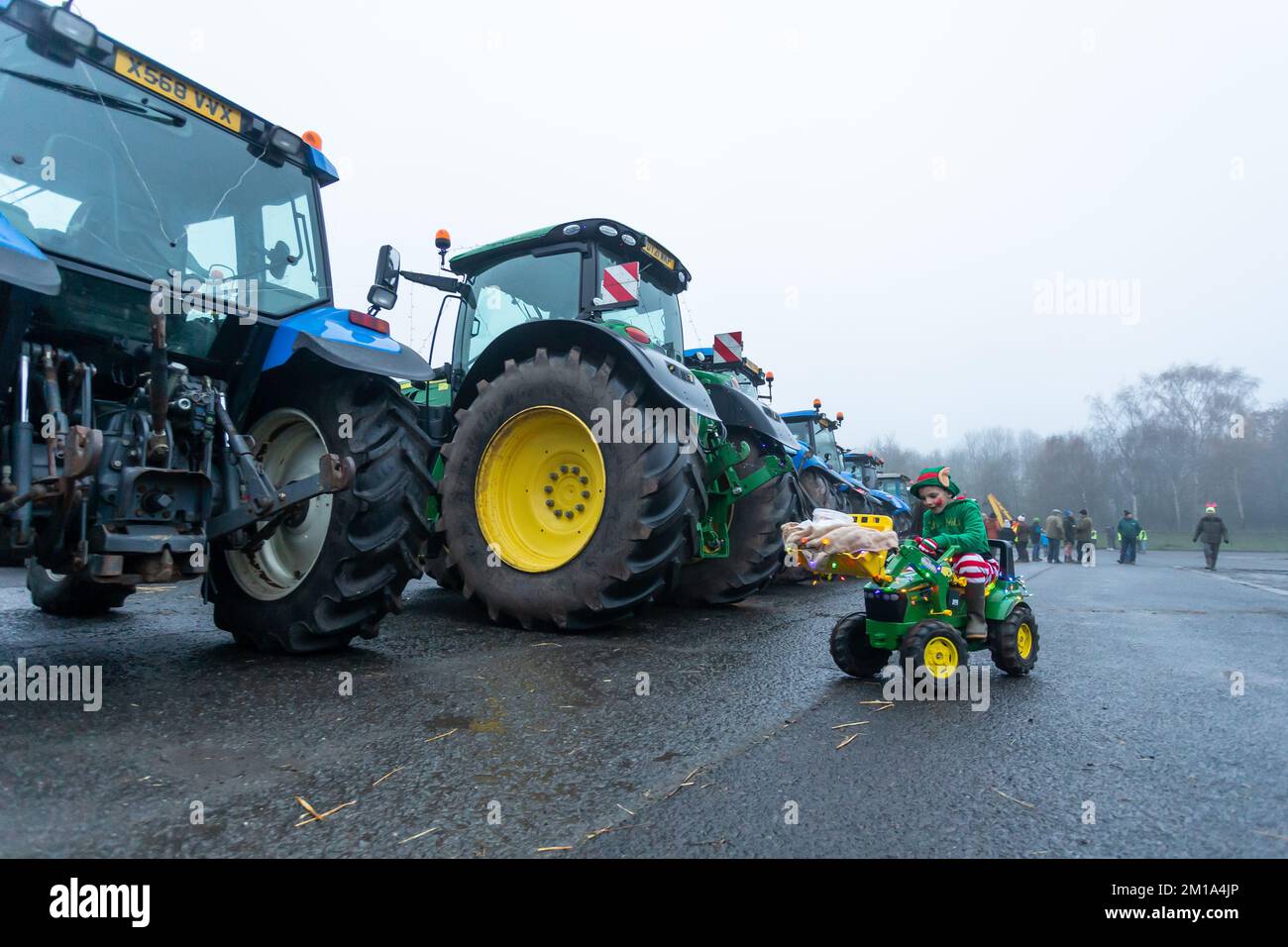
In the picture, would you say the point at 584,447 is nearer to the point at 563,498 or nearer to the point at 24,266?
the point at 563,498

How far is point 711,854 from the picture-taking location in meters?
1.66

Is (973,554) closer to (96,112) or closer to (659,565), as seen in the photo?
(659,565)

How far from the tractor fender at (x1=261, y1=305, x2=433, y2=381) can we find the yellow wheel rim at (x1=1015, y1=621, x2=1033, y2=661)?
3.18 m

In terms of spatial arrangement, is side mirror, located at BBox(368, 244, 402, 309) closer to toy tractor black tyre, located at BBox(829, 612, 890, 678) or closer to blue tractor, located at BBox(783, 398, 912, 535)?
toy tractor black tyre, located at BBox(829, 612, 890, 678)

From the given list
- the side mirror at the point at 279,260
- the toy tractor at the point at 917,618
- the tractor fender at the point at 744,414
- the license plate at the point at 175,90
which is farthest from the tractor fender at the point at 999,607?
the license plate at the point at 175,90

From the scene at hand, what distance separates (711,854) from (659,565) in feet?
8.48

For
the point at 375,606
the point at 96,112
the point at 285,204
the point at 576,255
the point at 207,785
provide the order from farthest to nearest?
the point at 576,255
the point at 285,204
the point at 375,606
the point at 96,112
the point at 207,785

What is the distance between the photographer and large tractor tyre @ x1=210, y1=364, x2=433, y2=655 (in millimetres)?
3311

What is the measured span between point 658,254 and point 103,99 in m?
3.64

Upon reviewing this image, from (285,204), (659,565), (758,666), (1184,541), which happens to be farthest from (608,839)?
(1184,541)

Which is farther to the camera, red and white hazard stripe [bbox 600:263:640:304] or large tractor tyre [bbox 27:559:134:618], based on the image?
red and white hazard stripe [bbox 600:263:640:304]

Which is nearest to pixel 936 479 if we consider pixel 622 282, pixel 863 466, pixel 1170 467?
pixel 622 282

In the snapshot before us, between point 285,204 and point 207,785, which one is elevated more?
point 285,204

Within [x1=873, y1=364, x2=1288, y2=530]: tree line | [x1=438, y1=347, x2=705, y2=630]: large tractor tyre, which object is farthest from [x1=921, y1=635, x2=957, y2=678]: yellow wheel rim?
[x1=873, y1=364, x2=1288, y2=530]: tree line
